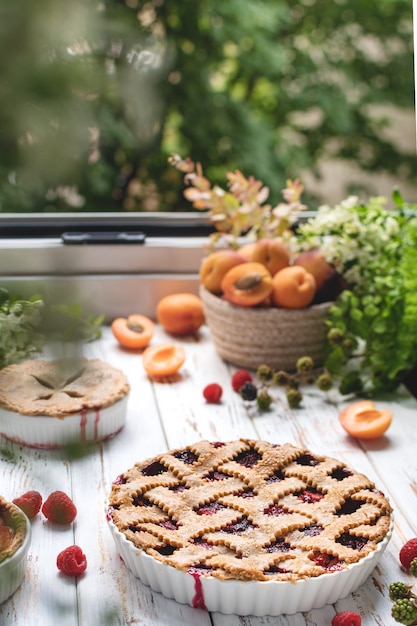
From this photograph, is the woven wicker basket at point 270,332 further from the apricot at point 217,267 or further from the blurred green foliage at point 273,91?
the blurred green foliage at point 273,91

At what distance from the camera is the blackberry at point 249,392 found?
1555 millimetres

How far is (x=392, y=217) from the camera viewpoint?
174 centimetres

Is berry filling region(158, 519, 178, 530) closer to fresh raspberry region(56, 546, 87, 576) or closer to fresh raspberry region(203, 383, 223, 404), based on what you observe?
fresh raspberry region(56, 546, 87, 576)

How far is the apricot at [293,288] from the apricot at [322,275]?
0.12 feet

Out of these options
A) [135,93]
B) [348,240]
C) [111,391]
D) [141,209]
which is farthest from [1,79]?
[141,209]

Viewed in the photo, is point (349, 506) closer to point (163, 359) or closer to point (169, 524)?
point (169, 524)

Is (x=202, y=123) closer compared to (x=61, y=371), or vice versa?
(x=61, y=371)

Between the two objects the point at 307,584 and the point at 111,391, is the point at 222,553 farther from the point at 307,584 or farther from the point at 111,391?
the point at 111,391

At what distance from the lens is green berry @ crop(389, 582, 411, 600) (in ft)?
3.23

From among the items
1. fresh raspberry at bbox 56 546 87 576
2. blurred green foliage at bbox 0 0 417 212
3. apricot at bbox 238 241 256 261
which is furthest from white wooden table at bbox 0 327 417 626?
blurred green foliage at bbox 0 0 417 212

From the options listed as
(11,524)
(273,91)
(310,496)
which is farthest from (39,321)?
(273,91)

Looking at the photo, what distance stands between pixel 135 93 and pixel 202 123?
2751 millimetres

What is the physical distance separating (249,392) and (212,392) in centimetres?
7

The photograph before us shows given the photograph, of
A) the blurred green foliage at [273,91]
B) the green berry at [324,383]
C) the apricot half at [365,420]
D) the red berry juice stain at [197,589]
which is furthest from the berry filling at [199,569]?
the blurred green foliage at [273,91]
